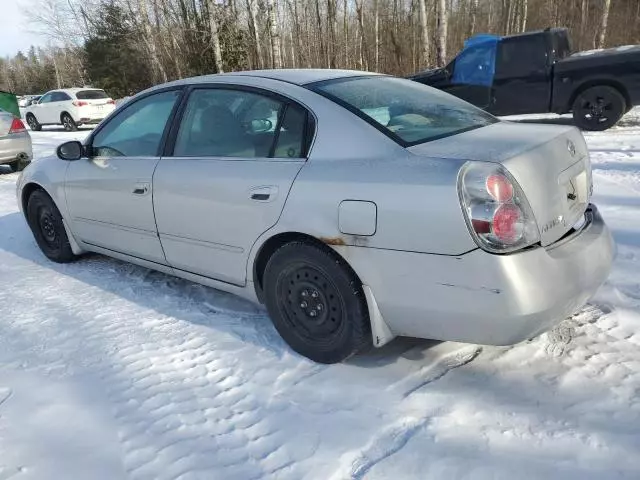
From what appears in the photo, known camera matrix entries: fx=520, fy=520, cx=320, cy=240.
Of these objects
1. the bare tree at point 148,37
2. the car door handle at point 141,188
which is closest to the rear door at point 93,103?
the bare tree at point 148,37

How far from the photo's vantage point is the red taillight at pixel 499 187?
2.13m

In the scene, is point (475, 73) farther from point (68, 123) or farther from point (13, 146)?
point (68, 123)

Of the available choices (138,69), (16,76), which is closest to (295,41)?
(138,69)

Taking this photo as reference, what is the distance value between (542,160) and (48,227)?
13.7 feet

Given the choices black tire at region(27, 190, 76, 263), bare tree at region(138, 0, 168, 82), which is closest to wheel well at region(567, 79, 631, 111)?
black tire at region(27, 190, 76, 263)

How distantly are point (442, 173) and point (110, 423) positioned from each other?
1899 millimetres

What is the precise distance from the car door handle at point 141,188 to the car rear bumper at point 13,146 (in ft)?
23.6

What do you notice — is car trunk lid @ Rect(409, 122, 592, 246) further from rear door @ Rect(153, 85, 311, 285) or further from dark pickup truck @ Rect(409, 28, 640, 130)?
dark pickup truck @ Rect(409, 28, 640, 130)

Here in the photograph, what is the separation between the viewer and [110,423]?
7.98 feet

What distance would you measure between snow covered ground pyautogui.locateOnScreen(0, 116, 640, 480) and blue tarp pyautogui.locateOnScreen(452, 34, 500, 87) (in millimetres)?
6908

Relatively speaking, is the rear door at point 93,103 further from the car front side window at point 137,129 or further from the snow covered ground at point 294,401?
the snow covered ground at point 294,401

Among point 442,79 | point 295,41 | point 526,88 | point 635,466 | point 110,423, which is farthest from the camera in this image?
point 295,41

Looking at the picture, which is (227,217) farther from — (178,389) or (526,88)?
(526,88)

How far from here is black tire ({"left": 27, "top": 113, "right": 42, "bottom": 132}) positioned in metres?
20.3
